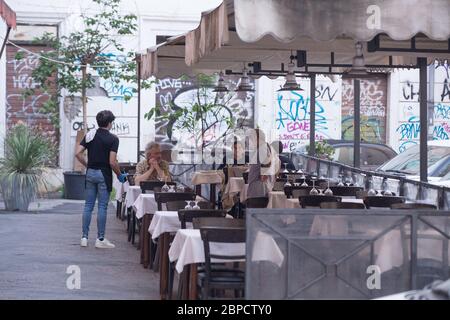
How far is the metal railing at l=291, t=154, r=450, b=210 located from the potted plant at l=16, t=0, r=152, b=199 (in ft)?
16.0

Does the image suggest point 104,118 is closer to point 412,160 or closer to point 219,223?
point 219,223

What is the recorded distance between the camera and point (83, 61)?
21.4 metres

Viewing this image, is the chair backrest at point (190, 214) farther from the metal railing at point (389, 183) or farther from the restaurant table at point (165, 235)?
the metal railing at point (389, 183)

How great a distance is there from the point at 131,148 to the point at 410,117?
7.47m

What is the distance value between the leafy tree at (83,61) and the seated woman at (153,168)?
6727 millimetres

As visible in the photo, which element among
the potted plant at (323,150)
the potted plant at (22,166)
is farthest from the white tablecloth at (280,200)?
the potted plant at (323,150)

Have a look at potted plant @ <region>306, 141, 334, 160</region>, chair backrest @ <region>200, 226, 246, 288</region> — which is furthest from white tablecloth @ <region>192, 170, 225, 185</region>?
chair backrest @ <region>200, 226, 246, 288</region>

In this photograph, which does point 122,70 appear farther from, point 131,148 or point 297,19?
point 297,19

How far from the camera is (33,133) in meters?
18.5

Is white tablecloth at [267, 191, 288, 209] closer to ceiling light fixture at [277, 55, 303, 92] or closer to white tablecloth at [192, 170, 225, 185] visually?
ceiling light fixture at [277, 55, 303, 92]

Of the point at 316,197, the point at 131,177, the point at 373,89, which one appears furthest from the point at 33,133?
the point at 373,89

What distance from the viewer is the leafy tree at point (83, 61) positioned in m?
21.2

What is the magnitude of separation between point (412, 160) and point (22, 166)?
7.00 m
